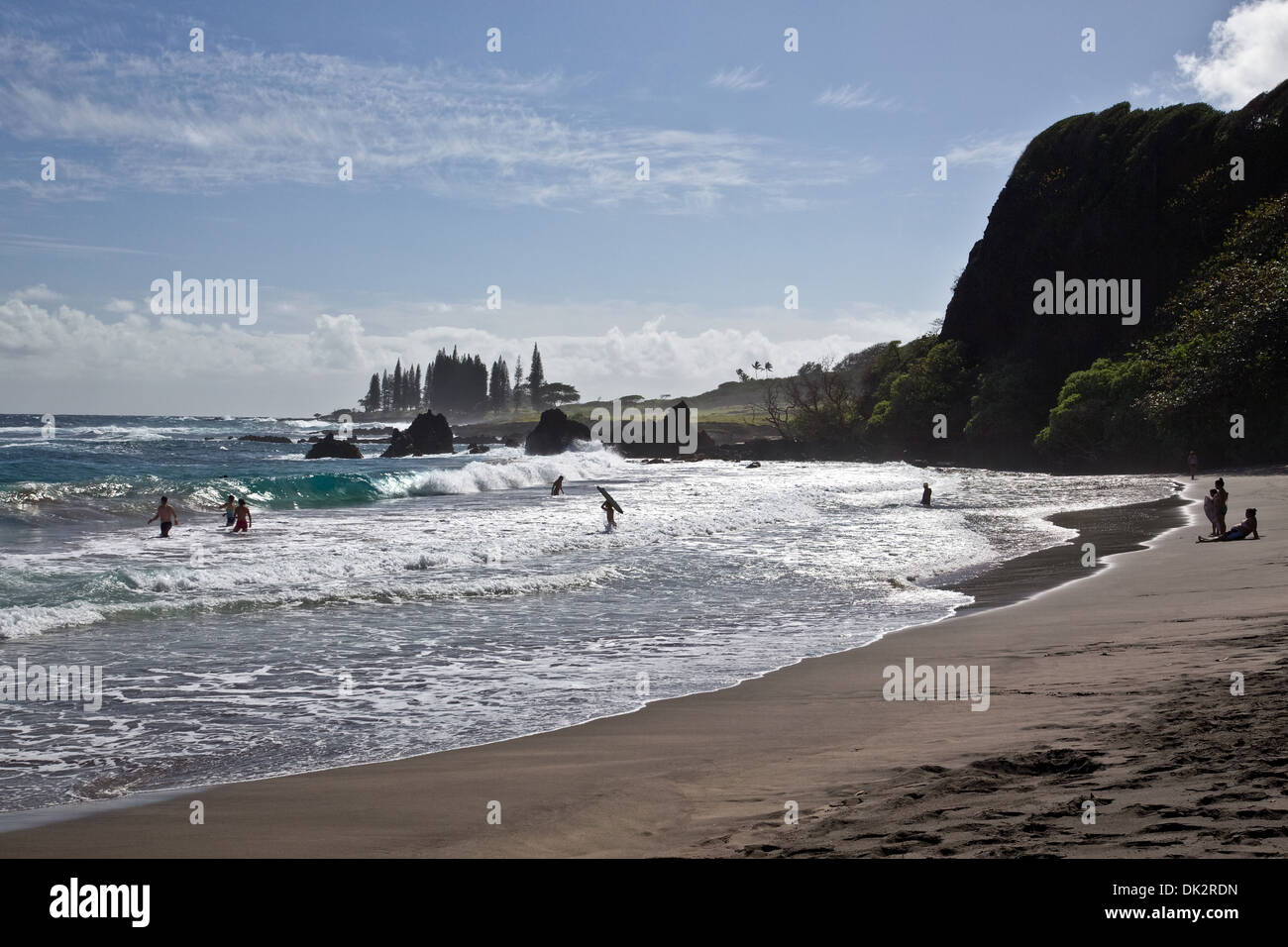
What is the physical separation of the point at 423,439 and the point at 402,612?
270 feet

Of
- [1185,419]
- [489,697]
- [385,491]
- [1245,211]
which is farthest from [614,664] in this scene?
[1245,211]

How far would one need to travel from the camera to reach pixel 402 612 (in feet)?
46.0

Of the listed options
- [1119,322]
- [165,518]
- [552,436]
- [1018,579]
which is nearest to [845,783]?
[1018,579]

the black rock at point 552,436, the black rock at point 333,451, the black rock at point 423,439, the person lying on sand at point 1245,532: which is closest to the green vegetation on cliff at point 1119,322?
the black rock at point 552,436

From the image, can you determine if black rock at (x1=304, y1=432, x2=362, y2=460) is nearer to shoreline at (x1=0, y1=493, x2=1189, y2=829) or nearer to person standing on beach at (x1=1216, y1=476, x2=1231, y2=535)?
shoreline at (x1=0, y1=493, x2=1189, y2=829)

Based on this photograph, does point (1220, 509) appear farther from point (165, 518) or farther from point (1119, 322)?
point (1119, 322)

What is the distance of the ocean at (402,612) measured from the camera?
7.61 meters

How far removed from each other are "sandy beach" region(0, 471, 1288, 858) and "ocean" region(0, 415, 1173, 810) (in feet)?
3.13

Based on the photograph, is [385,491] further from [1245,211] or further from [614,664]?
[1245,211]

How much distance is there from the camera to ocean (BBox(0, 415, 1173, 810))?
7.61 m

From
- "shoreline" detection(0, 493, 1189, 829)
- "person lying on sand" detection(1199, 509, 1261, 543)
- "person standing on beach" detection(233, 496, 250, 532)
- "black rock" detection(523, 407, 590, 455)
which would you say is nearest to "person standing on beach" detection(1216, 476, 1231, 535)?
"person lying on sand" detection(1199, 509, 1261, 543)
